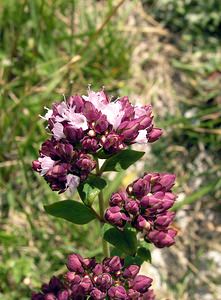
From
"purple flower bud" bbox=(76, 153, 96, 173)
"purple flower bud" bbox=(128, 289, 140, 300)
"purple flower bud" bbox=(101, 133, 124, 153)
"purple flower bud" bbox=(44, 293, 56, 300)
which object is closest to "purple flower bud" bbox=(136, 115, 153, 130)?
"purple flower bud" bbox=(101, 133, 124, 153)

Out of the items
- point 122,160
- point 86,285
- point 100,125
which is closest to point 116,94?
point 122,160

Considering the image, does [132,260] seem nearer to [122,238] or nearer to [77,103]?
[122,238]

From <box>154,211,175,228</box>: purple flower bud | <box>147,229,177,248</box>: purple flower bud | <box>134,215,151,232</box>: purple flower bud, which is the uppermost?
<box>134,215,151,232</box>: purple flower bud

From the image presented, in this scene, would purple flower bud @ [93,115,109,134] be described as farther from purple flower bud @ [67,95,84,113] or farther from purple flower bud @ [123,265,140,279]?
purple flower bud @ [123,265,140,279]

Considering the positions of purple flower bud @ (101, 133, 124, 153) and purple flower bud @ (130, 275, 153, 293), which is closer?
purple flower bud @ (101, 133, 124, 153)

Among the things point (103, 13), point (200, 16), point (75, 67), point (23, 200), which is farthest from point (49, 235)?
point (200, 16)

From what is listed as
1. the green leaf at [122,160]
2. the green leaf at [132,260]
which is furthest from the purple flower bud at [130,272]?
the green leaf at [122,160]

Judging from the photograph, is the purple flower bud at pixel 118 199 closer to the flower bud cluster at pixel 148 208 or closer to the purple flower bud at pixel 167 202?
the flower bud cluster at pixel 148 208

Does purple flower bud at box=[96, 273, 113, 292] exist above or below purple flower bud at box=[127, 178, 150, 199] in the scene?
below
